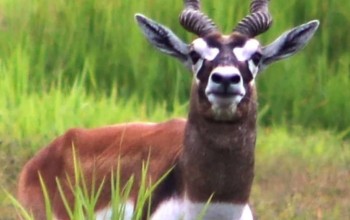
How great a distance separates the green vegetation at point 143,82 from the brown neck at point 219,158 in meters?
2.43

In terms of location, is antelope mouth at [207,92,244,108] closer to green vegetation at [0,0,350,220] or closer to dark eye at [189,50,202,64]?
dark eye at [189,50,202,64]

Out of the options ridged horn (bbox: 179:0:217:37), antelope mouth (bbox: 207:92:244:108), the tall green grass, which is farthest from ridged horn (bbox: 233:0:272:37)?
the tall green grass

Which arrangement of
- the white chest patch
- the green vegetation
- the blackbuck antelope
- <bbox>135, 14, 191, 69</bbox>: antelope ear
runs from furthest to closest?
1. the green vegetation
2. <bbox>135, 14, 191, 69</bbox>: antelope ear
3. the white chest patch
4. the blackbuck antelope

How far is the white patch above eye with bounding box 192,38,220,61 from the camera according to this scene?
623cm

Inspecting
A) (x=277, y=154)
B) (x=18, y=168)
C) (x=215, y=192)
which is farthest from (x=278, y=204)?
(x=215, y=192)

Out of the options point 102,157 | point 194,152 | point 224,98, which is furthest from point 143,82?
point 224,98

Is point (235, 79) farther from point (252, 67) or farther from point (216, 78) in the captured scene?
point (252, 67)

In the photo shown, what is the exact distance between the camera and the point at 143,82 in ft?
35.6

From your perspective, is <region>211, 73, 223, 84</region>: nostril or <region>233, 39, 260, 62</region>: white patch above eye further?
<region>233, 39, 260, 62</region>: white patch above eye

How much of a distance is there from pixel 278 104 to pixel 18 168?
264 centimetres

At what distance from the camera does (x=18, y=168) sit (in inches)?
345

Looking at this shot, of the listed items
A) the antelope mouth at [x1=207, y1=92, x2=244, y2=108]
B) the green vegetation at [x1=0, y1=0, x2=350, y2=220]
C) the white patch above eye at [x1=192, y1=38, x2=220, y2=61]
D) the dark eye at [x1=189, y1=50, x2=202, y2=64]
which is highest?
the white patch above eye at [x1=192, y1=38, x2=220, y2=61]

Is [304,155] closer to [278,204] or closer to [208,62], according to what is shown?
[278,204]

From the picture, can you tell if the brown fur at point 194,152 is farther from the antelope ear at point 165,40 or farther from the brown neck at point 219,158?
the antelope ear at point 165,40
